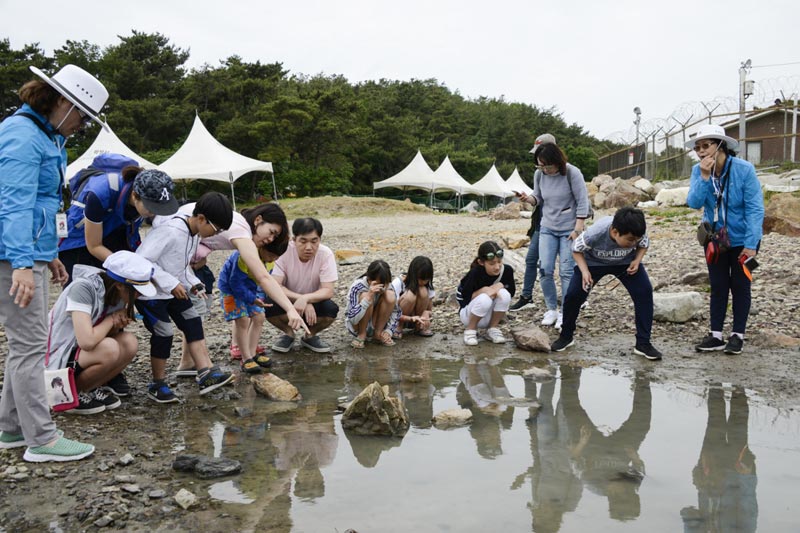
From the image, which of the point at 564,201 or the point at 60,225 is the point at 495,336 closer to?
the point at 564,201

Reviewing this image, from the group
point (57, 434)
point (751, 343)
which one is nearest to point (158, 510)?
point (57, 434)

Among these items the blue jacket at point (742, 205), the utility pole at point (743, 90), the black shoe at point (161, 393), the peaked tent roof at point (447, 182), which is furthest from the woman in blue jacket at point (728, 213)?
the peaked tent roof at point (447, 182)

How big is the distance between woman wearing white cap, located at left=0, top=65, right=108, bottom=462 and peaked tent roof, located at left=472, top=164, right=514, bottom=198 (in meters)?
32.1

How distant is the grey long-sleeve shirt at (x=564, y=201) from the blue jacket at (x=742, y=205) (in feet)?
3.44

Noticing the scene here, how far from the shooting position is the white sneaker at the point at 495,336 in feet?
18.3

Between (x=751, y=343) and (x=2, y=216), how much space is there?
5.17m

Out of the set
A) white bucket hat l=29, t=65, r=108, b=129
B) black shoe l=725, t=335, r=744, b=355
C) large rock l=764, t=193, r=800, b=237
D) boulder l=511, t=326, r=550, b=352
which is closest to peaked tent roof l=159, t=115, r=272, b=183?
large rock l=764, t=193, r=800, b=237

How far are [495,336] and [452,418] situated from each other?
203 centimetres

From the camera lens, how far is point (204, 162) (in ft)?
63.8

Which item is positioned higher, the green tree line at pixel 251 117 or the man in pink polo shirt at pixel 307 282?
the green tree line at pixel 251 117

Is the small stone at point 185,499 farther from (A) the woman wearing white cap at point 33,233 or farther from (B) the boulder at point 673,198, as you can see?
(B) the boulder at point 673,198

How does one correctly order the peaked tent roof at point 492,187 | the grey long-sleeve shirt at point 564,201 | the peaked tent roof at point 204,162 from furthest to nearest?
the peaked tent roof at point 492,187 < the peaked tent roof at point 204,162 < the grey long-sleeve shirt at point 564,201

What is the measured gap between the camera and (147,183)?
11.3 feet

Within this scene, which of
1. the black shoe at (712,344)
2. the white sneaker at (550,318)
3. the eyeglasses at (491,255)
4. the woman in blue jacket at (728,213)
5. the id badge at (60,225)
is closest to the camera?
the id badge at (60,225)
